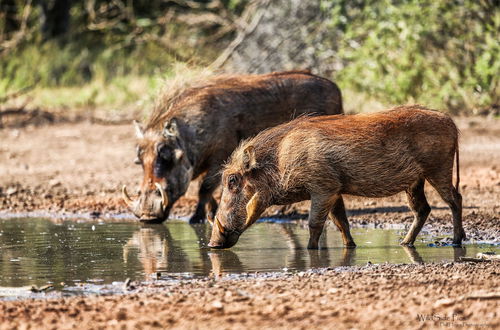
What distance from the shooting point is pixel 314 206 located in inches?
257

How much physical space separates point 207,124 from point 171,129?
1.09 feet

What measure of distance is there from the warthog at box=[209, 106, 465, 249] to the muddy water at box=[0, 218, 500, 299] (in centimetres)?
28

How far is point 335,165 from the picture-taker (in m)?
6.57

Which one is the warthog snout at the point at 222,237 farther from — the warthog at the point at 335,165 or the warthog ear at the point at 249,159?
the warthog ear at the point at 249,159

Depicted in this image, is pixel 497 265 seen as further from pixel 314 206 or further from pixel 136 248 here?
pixel 136 248

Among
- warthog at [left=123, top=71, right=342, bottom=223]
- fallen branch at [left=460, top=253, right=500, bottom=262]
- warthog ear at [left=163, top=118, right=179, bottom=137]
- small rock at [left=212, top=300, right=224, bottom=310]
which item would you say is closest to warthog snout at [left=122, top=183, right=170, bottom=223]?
warthog at [left=123, top=71, right=342, bottom=223]

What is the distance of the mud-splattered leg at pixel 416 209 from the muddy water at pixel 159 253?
0.09 m

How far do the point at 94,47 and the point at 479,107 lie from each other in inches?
401

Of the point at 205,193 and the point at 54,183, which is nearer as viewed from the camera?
the point at 205,193

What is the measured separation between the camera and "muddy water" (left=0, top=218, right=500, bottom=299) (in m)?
5.77

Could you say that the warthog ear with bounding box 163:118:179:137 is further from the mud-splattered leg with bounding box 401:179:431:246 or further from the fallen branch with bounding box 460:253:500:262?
the fallen branch with bounding box 460:253:500:262

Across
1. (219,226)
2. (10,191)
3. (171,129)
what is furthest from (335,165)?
(10,191)

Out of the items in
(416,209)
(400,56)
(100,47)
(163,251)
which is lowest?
(163,251)

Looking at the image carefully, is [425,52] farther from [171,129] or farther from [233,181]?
[233,181]
